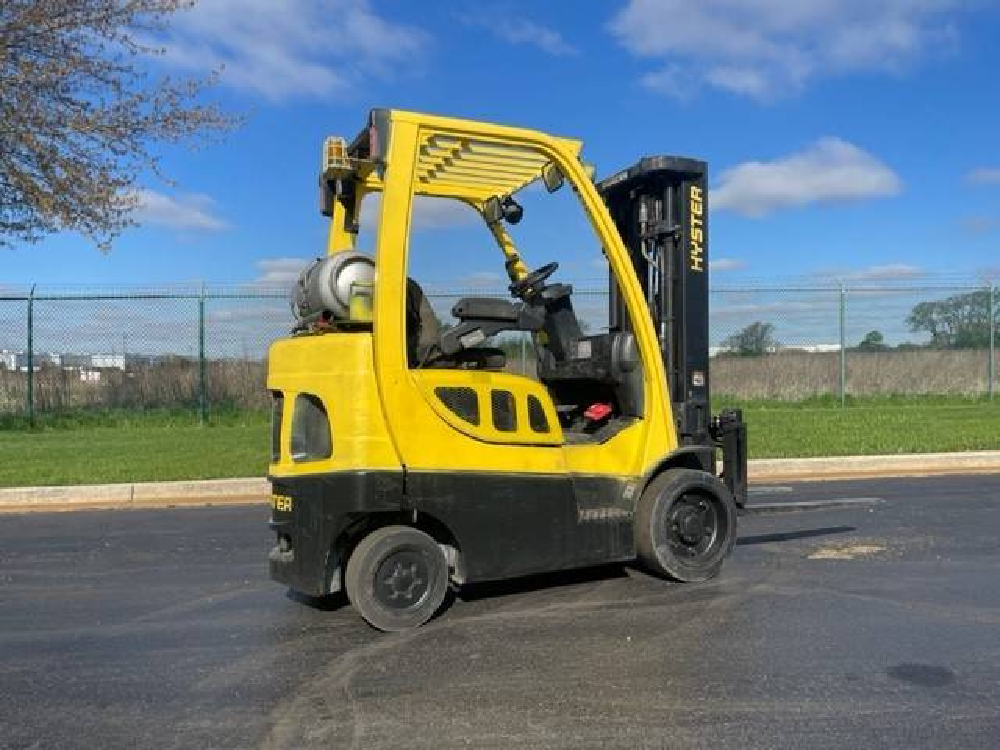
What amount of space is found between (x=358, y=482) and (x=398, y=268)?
1.10 m

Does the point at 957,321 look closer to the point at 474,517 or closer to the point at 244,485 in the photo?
the point at 244,485

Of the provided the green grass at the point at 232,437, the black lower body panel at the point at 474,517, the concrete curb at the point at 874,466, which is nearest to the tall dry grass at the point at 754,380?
the green grass at the point at 232,437

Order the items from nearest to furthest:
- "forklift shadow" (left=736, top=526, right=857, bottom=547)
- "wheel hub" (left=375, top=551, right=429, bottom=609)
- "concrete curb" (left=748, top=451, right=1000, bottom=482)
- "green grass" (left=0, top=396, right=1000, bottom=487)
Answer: "wheel hub" (left=375, top=551, right=429, bottom=609) < "forklift shadow" (left=736, top=526, right=857, bottom=547) < "concrete curb" (left=748, top=451, right=1000, bottom=482) < "green grass" (left=0, top=396, right=1000, bottom=487)

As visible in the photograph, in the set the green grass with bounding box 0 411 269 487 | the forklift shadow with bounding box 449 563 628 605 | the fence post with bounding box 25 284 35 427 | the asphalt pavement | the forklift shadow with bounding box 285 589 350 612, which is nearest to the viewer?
the asphalt pavement

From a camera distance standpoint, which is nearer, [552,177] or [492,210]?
[552,177]

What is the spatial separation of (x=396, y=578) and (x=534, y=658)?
880 mm

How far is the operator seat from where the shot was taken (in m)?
5.00

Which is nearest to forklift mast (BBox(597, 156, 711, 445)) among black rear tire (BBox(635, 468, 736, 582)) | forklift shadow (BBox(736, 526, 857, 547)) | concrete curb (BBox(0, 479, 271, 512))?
black rear tire (BBox(635, 468, 736, 582))

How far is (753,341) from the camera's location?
19.8 meters

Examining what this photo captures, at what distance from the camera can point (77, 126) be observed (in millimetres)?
13641

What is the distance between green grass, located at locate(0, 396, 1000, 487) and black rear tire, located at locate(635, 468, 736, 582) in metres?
6.31

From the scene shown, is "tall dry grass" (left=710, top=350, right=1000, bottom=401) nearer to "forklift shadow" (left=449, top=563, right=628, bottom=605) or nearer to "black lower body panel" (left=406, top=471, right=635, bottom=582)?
"forklift shadow" (left=449, top=563, right=628, bottom=605)

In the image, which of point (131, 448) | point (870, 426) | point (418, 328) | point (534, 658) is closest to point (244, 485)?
point (131, 448)

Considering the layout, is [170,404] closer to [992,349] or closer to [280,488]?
[280,488]
